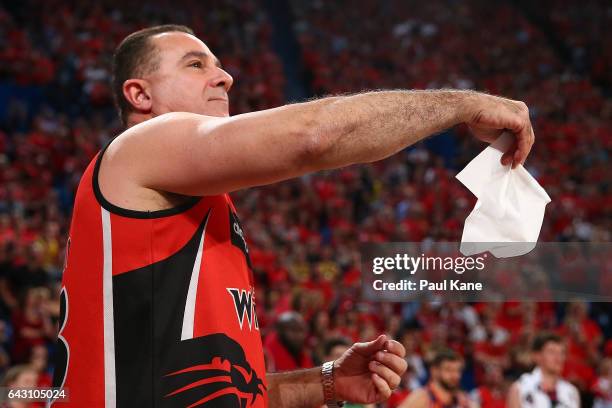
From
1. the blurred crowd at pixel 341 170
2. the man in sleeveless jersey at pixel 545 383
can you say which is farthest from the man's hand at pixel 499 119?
the man in sleeveless jersey at pixel 545 383

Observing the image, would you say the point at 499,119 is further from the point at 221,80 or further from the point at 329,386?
the point at 329,386

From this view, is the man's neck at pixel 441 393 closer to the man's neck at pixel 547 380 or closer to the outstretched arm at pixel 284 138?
the man's neck at pixel 547 380

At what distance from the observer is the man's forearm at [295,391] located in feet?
7.10

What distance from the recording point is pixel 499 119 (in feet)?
5.51

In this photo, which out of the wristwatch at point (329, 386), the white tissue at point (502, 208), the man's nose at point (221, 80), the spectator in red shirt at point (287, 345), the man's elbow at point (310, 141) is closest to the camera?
the man's elbow at point (310, 141)

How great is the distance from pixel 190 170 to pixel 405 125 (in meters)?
0.44

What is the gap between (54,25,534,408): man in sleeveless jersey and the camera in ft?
4.99

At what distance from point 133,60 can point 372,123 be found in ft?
2.65

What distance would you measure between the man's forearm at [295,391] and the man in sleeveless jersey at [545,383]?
4039mm

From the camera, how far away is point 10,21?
12688mm

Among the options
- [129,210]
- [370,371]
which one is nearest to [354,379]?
[370,371]

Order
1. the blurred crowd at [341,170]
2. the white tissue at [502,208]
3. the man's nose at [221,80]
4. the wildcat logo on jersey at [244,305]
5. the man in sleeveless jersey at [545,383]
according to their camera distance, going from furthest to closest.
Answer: the blurred crowd at [341,170] → the man in sleeveless jersey at [545,383] → the man's nose at [221,80] → the white tissue at [502,208] → the wildcat logo on jersey at [244,305]

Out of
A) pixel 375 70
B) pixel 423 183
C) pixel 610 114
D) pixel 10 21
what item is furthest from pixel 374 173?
pixel 10 21

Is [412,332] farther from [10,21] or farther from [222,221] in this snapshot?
[10,21]
